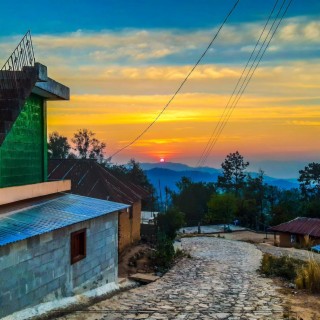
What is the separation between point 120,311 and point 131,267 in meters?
8.21

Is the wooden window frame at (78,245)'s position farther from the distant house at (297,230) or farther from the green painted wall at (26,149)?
the distant house at (297,230)

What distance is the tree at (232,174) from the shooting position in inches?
3093

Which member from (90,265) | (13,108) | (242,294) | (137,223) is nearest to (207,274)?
(242,294)

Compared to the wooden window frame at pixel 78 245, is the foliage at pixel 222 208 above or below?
below

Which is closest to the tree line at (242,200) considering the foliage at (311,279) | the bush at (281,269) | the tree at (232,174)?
the tree at (232,174)

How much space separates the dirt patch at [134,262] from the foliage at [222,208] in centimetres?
2952

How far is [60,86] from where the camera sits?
13.0 m

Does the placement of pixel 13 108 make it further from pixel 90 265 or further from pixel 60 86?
pixel 90 265

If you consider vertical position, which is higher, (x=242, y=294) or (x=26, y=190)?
(x=26, y=190)

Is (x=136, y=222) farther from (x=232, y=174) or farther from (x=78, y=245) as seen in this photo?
(x=232, y=174)

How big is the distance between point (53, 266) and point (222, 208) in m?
43.4

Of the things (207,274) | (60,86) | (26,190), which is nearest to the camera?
(26,190)

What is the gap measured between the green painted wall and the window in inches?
88.0

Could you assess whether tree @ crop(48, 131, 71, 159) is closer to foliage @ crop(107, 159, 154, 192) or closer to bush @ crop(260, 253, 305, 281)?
foliage @ crop(107, 159, 154, 192)
